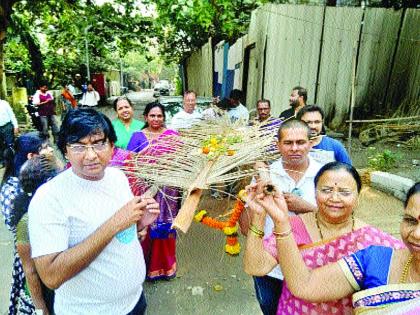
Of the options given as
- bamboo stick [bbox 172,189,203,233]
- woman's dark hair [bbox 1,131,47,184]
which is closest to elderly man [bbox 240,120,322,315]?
bamboo stick [bbox 172,189,203,233]

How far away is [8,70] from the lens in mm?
16203

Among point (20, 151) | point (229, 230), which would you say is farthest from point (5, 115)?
point (229, 230)

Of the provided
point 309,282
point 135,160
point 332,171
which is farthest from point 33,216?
point 332,171

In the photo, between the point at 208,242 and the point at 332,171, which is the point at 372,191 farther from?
the point at 332,171

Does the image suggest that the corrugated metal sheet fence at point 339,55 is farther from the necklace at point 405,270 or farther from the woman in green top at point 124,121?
the necklace at point 405,270

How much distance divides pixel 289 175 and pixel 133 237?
1067mm

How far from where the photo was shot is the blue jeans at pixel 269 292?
2.13 meters

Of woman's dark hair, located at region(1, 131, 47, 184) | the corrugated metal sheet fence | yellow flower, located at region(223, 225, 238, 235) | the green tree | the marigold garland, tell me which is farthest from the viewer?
the green tree

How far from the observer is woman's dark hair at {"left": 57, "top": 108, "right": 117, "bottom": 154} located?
151cm

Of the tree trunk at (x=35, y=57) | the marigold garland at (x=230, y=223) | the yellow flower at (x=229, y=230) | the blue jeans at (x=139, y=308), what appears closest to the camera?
the blue jeans at (x=139, y=308)

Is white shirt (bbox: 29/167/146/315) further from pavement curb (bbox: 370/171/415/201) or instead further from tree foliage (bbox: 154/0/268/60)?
pavement curb (bbox: 370/171/415/201)

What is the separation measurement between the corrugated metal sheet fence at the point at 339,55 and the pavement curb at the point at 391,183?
76.4 inches

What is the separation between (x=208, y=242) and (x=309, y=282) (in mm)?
3002

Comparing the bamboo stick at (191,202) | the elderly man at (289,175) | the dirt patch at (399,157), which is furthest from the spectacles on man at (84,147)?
the dirt patch at (399,157)
